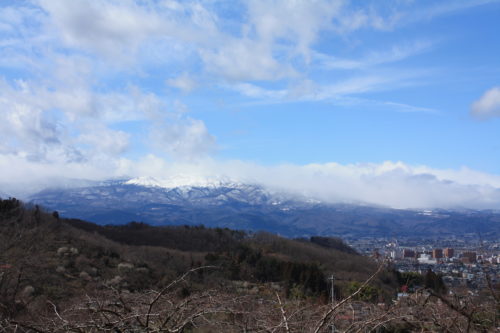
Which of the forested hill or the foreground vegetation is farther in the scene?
the forested hill

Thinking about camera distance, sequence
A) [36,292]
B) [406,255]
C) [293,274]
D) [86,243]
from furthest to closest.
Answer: [86,243] → [293,274] → [36,292] → [406,255]

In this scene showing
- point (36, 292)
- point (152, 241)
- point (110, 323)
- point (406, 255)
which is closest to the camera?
point (110, 323)

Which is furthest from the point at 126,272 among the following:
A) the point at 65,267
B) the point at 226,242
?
the point at 226,242

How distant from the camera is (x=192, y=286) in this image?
38.5 feet

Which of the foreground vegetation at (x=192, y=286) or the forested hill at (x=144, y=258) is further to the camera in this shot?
the forested hill at (x=144, y=258)

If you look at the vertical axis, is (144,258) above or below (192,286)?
below

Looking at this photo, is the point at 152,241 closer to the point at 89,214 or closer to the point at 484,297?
the point at 484,297

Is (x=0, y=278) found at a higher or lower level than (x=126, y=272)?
higher

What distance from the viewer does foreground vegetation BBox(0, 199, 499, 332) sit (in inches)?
147

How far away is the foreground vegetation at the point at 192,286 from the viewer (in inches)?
147

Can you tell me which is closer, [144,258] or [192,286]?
[192,286]

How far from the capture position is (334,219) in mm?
184750

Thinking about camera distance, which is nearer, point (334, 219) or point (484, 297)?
point (484, 297)

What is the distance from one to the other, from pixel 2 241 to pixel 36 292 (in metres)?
3.37
